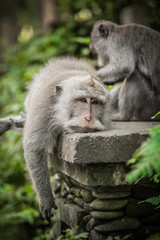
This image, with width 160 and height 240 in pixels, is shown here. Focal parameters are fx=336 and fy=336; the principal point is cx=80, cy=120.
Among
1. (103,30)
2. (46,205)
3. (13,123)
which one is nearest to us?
(46,205)

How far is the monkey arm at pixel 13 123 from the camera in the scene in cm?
484

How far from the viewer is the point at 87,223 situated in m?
3.74

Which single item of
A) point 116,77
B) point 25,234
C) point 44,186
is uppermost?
point 116,77

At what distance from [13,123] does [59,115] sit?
1.40 meters

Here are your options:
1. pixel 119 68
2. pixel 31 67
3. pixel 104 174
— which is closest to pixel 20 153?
pixel 31 67

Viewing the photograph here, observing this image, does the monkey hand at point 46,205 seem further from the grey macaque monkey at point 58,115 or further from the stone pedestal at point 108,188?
the stone pedestal at point 108,188

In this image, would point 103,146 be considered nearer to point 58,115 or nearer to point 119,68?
point 58,115

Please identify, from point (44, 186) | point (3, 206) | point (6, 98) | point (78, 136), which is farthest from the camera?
point (6, 98)

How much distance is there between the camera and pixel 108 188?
11.8 feet

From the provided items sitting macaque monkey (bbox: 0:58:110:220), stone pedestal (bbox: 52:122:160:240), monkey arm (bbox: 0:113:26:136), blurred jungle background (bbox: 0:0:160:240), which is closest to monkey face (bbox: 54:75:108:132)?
sitting macaque monkey (bbox: 0:58:110:220)

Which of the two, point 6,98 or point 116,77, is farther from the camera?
point 6,98

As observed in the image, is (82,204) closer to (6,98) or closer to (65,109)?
(65,109)

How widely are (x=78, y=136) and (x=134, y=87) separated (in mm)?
1622

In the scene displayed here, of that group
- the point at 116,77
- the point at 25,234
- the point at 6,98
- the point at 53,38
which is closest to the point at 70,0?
the point at 53,38
